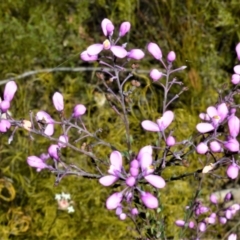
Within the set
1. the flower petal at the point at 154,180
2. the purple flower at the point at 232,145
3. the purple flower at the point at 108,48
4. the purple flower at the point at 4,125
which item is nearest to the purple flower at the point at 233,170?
the purple flower at the point at 232,145

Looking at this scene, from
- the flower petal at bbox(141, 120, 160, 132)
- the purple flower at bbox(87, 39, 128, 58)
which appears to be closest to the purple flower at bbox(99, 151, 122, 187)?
the flower petal at bbox(141, 120, 160, 132)

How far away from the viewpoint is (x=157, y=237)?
4.79 feet

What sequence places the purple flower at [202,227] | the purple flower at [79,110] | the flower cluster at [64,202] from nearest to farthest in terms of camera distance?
1. the purple flower at [79,110]
2. the purple flower at [202,227]
3. the flower cluster at [64,202]

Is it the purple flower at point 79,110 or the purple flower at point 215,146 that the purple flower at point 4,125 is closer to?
the purple flower at point 79,110

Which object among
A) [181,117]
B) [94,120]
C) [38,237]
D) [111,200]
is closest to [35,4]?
[94,120]

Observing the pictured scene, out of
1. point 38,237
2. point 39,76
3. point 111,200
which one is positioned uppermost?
point 111,200

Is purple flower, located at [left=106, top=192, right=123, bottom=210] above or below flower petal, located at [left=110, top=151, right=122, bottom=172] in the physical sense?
below

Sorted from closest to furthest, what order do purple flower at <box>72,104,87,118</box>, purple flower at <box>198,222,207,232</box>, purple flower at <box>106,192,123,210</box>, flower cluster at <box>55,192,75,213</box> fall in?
purple flower at <box>106,192,123,210</box>, purple flower at <box>72,104,87,118</box>, purple flower at <box>198,222,207,232</box>, flower cluster at <box>55,192,75,213</box>

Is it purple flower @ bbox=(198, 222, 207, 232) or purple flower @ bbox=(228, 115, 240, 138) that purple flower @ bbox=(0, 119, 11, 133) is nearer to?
purple flower @ bbox=(228, 115, 240, 138)

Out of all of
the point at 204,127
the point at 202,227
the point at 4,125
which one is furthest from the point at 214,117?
the point at 202,227

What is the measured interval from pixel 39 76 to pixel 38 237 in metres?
0.72

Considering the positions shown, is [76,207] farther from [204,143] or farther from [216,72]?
[204,143]

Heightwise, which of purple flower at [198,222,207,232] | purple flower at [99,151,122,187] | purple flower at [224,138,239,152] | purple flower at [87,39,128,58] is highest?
purple flower at [87,39,128,58]

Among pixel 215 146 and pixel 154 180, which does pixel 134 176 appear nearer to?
pixel 154 180
